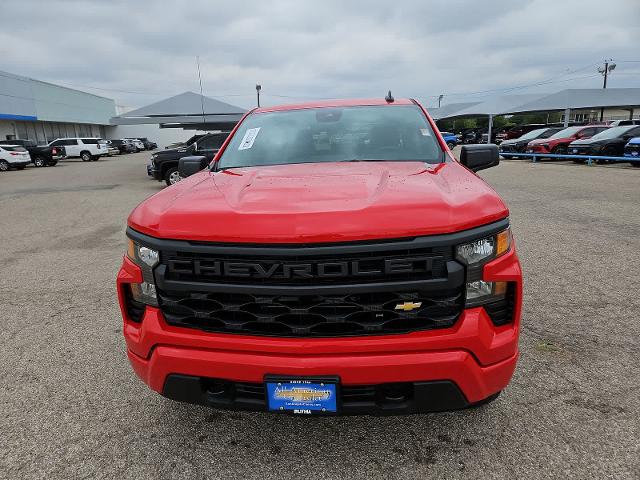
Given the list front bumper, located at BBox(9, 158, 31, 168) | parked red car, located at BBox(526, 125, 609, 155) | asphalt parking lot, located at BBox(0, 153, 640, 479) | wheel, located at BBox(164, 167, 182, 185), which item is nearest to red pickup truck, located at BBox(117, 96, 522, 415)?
asphalt parking lot, located at BBox(0, 153, 640, 479)

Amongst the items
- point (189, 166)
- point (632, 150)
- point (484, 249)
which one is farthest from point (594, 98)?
point (484, 249)

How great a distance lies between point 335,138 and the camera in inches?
126

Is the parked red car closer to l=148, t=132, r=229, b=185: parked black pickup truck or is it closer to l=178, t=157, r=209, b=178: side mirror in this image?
l=148, t=132, r=229, b=185: parked black pickup truck

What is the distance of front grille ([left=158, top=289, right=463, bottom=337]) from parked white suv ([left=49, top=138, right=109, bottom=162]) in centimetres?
3603

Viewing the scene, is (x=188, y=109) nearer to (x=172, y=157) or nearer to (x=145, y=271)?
(x=172, y=157)

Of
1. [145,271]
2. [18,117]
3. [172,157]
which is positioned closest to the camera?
[145,271]

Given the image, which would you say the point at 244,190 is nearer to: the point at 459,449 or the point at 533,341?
the point at 459,449

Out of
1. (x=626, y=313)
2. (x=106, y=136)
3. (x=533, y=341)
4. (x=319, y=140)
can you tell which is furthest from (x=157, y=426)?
(x=106, y=136)

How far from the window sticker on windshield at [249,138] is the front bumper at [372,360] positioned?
A: 5.55ft

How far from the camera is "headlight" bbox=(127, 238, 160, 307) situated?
201 centimetres

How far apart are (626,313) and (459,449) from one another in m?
2.44

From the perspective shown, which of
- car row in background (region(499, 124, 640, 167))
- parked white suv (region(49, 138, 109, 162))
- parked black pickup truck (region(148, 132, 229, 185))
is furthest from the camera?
parked white suv (region(49, 138, 109, 162))

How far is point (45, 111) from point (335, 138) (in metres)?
52.7

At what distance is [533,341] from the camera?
10.9ft
